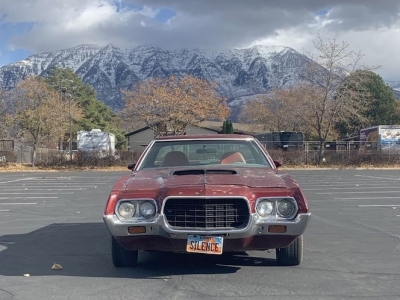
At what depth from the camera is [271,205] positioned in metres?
5.82

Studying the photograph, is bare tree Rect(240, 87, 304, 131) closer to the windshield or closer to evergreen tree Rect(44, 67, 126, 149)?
evergreen tree Rect(44, 67, 126, 149)

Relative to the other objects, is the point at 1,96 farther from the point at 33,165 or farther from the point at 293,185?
the point at 293,185

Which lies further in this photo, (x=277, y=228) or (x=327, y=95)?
(x=327, y=95)

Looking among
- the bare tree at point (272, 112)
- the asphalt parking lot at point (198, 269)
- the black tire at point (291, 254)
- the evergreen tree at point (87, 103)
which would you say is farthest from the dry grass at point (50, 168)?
the black tire at point (291, 254)

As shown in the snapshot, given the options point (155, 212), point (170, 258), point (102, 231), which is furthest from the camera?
point (102, 231)

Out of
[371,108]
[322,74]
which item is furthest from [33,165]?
[371,108]

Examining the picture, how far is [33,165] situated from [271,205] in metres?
36.7

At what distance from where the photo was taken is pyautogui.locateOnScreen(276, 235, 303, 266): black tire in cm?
632

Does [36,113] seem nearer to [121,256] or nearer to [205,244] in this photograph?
[121,256]

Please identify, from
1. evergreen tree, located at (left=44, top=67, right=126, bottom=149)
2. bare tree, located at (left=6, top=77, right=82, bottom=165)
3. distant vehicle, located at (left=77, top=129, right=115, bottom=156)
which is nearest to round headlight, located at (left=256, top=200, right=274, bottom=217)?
bare tree, located at (left=6, top=77, right=82, bottom=165)

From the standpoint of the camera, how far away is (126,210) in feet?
19.4

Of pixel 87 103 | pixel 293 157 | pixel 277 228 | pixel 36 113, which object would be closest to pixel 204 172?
pixel 277 228

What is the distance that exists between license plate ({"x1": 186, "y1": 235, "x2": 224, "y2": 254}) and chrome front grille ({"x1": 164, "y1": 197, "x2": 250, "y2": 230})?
117 mm

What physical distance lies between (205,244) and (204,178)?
2.59 ft
